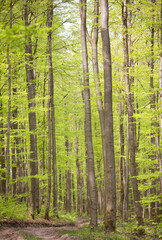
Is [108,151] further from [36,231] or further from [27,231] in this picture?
[36,231]

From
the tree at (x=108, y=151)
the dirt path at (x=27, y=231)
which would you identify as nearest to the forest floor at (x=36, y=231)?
the dirt path at (x=27, y=231)

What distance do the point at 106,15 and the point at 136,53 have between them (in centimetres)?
315

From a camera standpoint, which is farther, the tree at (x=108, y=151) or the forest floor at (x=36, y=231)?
the tree at (x=108, y=151)

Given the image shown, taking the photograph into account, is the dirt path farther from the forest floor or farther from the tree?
the tree

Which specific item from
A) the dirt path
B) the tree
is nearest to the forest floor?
the dirt path

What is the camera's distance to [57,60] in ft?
47.5

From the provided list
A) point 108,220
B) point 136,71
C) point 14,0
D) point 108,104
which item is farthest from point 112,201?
point 14,0

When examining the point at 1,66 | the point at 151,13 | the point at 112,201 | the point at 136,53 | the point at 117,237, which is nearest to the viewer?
the point at 117,237

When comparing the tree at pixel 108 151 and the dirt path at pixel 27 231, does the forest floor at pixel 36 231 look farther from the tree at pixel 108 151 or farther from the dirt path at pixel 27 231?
the tree at pixel 108 151

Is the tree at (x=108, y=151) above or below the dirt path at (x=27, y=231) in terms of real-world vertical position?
above

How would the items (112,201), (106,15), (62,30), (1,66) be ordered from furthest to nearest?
(62,30), (1,66), (106,15), (112,201)

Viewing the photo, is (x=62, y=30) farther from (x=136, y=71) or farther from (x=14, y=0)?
(x=136, y=71)

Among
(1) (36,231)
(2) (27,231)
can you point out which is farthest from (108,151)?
(1) (36,231)

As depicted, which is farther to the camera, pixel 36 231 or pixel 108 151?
pixel 36 231
